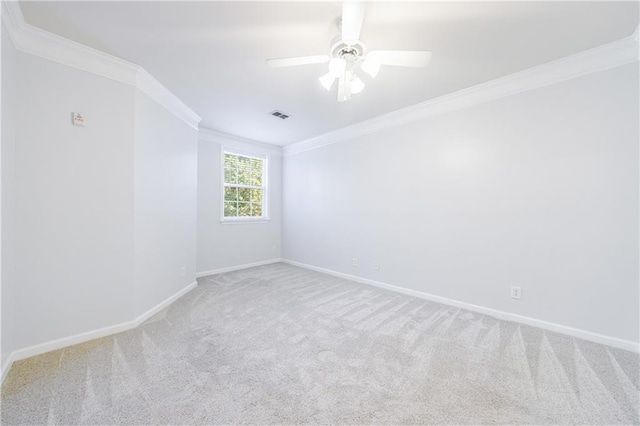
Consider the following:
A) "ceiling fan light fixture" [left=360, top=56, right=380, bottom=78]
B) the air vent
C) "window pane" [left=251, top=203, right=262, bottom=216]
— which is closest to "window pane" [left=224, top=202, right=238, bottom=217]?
"window pane" [left=251, top=203, right=262, bottom=216]

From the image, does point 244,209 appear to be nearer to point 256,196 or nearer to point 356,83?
point 256,196

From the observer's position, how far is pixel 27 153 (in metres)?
1.96

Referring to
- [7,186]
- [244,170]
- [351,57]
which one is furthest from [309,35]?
[244,170]

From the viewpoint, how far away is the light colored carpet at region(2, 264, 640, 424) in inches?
57.0

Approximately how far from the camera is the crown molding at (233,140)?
14.1ft

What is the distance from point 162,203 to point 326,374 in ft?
8.11

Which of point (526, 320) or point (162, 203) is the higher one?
point (162, 203)

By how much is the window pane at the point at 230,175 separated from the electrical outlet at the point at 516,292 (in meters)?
4.43

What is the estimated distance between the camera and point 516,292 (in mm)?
2633

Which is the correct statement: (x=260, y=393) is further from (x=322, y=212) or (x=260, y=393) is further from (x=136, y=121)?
(x=322, y=212)

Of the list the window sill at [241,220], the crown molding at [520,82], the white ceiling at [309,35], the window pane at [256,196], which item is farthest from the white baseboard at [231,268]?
the crown molding at [520,82]

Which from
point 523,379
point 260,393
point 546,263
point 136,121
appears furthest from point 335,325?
point 136,121

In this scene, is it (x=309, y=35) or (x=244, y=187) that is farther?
(x=244, y=187)

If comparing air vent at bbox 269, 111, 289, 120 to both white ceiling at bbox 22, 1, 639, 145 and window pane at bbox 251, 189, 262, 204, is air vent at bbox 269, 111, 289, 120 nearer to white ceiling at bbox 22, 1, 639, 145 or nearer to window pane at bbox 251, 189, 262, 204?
white ceiling at bbox 22, 1, 639, 145
